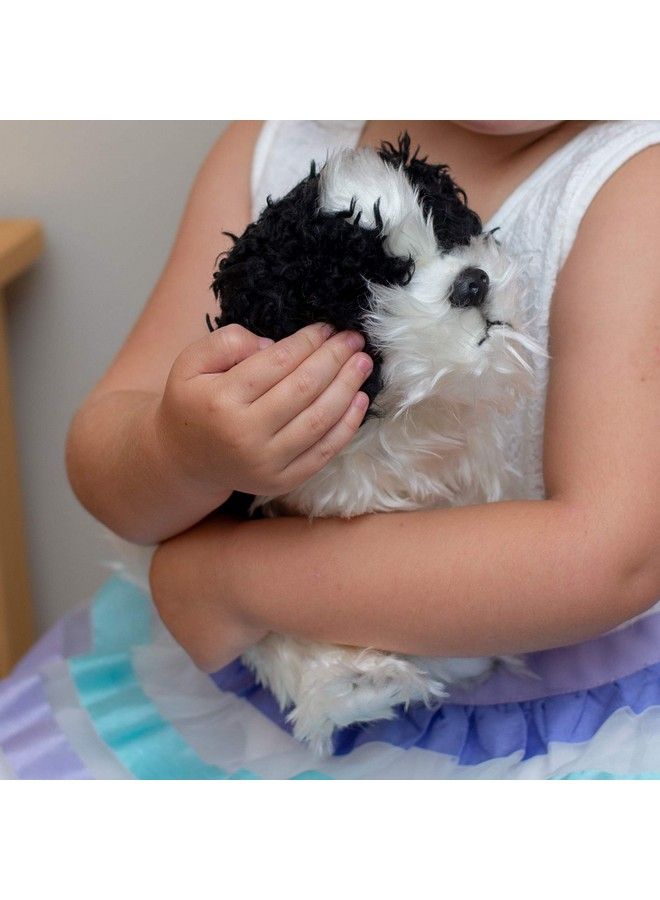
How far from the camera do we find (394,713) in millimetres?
743

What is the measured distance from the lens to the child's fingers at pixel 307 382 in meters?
0.61

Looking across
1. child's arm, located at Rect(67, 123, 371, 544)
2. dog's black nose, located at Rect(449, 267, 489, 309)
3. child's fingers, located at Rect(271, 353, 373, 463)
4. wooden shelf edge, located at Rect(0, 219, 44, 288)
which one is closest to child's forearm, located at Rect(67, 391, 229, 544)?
child's arm, located at Rect(67, 123, 371, 544)

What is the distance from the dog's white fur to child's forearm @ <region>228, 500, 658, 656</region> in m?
0.02

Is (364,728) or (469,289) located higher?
(469,289)

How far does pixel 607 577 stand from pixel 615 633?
113 mm

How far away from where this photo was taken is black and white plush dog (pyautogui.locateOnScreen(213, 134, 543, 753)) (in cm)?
59

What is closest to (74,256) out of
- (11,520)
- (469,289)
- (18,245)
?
(18,245)

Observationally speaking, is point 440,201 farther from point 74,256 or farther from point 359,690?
point 74,256

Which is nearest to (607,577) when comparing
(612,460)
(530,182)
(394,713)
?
(612,460)

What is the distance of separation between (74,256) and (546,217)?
0.66 m

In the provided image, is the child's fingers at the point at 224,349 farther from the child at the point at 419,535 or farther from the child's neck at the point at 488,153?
the child's neck at the point at 488,153

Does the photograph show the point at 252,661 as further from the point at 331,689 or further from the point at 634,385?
the point at 634,385

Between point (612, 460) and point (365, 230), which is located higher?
point (365, 230)

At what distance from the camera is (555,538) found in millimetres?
679
